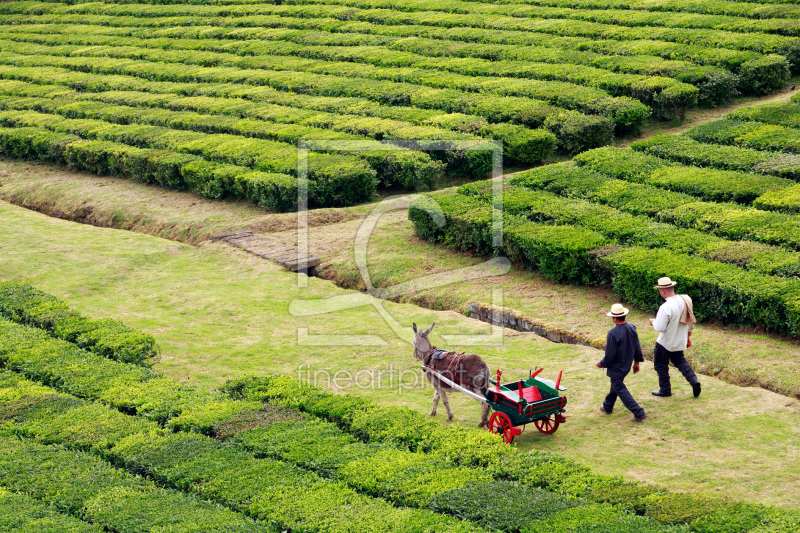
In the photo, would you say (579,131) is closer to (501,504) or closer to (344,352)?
(344,352)

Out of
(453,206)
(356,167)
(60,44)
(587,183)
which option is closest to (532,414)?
(453,206)

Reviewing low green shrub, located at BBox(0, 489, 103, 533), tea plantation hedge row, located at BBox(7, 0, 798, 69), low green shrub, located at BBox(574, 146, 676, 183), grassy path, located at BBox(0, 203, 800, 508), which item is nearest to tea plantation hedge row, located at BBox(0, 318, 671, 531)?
low green shrub, located at BBox(0, 489, 103, 533)

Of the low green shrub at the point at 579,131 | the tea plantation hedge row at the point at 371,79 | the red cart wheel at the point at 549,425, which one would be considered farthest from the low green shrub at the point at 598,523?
the tea plantation hedge row at the point at 371,79

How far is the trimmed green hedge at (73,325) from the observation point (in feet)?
42.2

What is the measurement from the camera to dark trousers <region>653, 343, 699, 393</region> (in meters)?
10.7

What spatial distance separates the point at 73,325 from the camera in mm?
13727

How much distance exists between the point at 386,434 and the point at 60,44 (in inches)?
1478

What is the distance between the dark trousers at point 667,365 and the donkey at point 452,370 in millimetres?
2417

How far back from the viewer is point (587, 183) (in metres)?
18.3

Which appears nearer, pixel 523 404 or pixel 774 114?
pixel 523 404

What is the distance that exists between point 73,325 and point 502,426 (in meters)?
7.78

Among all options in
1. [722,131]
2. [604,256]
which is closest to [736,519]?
[604,256]

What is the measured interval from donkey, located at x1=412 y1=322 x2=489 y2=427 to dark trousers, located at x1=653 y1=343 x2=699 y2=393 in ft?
7.93

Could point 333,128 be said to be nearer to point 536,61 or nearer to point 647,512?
point 536,61
